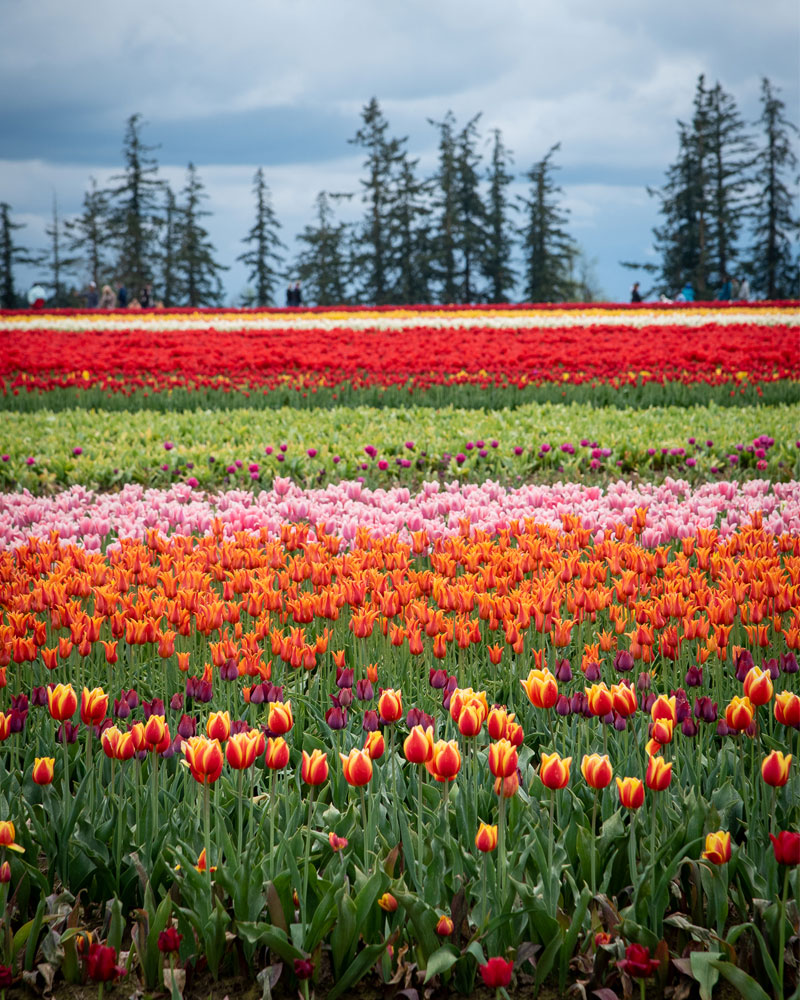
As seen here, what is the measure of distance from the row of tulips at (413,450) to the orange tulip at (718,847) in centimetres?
521

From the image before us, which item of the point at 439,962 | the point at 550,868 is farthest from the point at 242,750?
the point at 550,868

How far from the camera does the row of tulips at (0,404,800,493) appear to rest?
7.31m

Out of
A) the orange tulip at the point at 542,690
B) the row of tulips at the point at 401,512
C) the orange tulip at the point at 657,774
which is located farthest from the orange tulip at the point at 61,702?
the row of tulips at the point at 401,512

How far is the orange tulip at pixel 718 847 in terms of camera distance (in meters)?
1.91

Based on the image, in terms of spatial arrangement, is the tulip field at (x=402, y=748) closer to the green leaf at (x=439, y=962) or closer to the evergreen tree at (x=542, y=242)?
the green leaf at (x=439, y=962)

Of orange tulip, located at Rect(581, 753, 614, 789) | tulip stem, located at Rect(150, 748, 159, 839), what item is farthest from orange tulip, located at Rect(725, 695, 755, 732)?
tulip stem, located at Rect(150, 748, 159, 839)

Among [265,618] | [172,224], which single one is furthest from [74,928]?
[172,224]

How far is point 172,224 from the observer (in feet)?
169

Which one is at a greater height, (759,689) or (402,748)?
(759,689)

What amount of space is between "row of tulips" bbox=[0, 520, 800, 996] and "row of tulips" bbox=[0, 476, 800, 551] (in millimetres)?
1328

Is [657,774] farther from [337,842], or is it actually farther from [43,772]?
[43,772]

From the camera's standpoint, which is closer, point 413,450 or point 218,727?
point 218,727

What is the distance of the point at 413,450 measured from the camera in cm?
782

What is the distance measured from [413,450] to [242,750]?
595 cm
